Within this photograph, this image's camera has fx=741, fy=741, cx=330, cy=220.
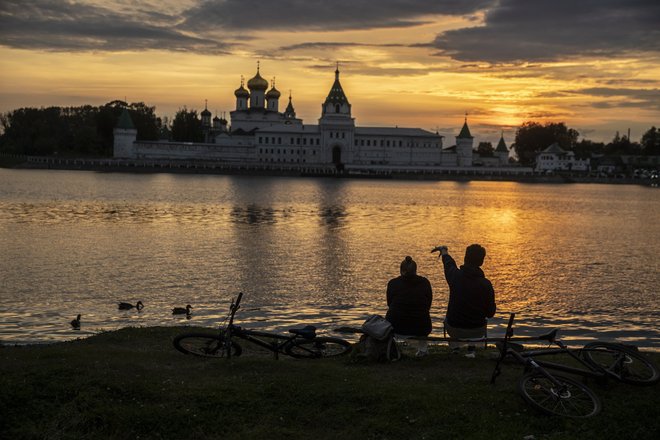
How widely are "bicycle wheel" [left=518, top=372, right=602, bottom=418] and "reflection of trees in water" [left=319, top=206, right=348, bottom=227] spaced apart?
33.8 metres

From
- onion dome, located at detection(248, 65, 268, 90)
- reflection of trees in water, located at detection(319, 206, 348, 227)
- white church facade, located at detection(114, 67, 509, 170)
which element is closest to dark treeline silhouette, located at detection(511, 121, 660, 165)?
white church facade, located at detection(114, 67, 509, 170)

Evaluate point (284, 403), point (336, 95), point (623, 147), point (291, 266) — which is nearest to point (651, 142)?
point (623, 147)

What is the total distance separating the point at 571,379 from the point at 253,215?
39.8m

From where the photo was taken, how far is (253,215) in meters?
46.8

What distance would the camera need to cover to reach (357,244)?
1273 inches

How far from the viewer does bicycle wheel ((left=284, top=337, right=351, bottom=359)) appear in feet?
31.0

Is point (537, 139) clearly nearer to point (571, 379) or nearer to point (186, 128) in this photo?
point (186, 128)

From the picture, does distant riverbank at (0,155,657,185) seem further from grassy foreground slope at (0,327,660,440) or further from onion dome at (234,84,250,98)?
grassy foreground slope at (0,327,660,440)

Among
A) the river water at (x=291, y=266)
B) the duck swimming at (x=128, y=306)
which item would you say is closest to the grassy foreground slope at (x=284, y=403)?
the river water at (x=291, y=266)

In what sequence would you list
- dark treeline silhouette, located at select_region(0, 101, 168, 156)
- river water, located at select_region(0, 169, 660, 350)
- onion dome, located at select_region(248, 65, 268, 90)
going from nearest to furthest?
river water, located at select_region(0, 169, 660, 350) < dark treeline silhouette, located at select_region(0, 101, 168, 156) < onion dome, located at select_region(248, 65, 268, 90)

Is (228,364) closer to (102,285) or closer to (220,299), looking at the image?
(220,299)

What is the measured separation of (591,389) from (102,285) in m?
15.2

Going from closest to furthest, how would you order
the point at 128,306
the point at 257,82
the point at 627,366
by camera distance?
the point at 627,366 → the point at 128,306 → the point at 257,82

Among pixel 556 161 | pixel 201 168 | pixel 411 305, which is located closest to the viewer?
pixel 411 305
